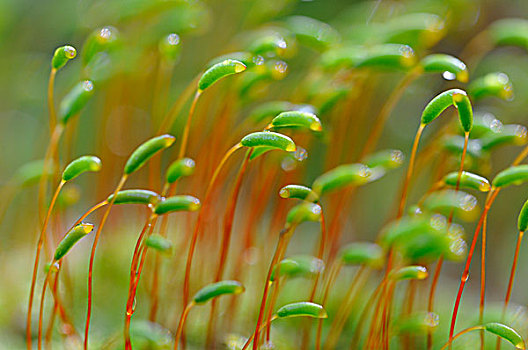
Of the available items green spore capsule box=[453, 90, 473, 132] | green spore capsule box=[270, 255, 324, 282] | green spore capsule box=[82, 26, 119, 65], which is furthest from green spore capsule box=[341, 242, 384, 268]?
green spore capsule box=[82, 26, 119, 65]

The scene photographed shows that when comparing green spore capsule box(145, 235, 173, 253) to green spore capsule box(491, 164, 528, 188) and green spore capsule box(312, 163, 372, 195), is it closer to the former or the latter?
green spore capsule box(312, 163, 372, 195)

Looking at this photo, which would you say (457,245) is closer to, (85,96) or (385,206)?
(85,96)

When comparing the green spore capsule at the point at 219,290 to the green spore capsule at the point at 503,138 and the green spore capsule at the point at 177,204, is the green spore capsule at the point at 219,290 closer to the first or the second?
the green spore capsule at the point at 177,204

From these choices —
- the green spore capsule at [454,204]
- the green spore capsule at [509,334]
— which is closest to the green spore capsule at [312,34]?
the green spore capsule at [454,204]

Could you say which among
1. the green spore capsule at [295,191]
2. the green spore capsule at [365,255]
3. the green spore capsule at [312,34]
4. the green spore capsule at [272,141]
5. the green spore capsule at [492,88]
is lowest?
the green spore capsule at [365,255]

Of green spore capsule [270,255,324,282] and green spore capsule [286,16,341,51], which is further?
green spore capsule [286,16,341,51]

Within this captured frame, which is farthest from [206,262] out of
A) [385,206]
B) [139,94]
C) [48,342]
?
[385,206]

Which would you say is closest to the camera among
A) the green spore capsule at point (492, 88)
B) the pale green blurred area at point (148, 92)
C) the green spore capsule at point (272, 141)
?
the green spore capsule at point (272, 141)

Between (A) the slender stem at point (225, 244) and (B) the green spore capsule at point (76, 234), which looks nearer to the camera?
(B) the green spore capsule at point (76, 234)
